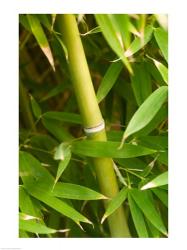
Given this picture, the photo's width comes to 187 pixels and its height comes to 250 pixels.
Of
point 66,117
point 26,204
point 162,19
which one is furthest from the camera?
point 66,117

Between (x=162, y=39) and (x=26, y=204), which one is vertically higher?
(x=162, y=39)

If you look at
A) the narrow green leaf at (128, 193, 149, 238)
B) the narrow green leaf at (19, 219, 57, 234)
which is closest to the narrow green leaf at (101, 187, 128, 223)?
the narrow green leaf at (128, 193, 149, 238)

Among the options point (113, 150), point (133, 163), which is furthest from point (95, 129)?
point (133, 163)

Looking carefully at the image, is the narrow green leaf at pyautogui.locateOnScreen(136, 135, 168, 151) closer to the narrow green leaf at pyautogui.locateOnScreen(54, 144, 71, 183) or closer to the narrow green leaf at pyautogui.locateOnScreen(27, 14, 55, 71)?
the narrow green leaf at pyautogui.locateOnScreen(54, 144, 71, 183)

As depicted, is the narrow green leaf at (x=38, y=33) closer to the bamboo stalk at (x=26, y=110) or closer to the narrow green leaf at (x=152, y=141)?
the narrow green leaf at (x=152, y=141)

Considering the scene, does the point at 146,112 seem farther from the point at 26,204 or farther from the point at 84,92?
the point at 26,204

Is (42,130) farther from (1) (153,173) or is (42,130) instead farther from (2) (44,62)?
(1) (153,173)

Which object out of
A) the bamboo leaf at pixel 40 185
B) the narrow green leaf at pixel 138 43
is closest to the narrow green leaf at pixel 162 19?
the narrow green leaf at pixel 138 43
